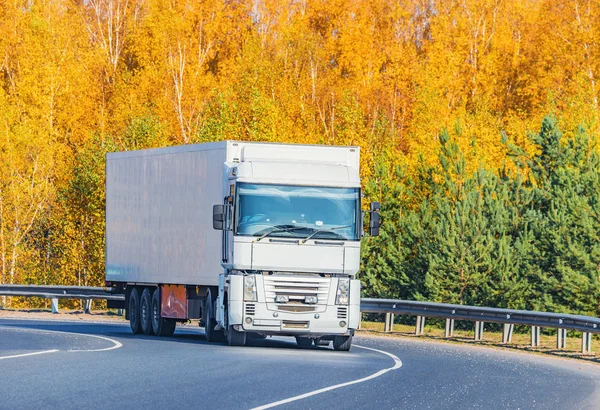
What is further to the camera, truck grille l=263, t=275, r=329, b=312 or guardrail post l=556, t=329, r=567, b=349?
guardrail post l=556, t=329, r=567, b=349

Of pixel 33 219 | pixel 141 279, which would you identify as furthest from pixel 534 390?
pixel 33 219

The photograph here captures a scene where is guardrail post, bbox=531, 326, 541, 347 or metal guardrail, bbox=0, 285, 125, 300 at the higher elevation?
metal guardrail, bbox=0, 285, 125, 300

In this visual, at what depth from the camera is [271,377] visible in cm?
1634

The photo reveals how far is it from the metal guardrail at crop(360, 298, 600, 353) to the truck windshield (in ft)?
16.1

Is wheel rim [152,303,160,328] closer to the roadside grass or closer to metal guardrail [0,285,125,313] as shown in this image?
the roadside grass

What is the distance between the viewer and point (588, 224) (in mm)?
44188

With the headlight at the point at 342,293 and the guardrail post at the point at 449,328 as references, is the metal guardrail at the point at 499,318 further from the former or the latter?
the headlight at the point at 342,293

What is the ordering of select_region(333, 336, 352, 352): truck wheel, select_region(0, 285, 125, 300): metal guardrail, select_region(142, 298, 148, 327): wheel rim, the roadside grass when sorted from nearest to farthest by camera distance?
select_region(333, 336, 352, 352): truck wheel
the roadside grass
select_region(142, 298, 148, 327): wheel rim
select_region(0, 285, 125, 300): metal guardrail

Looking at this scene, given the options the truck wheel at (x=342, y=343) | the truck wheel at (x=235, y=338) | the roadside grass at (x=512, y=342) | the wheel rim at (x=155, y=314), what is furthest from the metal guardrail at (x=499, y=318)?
the wheel rim at (x=155, y=314)

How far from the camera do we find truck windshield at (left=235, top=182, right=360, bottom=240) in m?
22.4

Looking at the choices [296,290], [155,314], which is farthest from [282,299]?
[155,314]

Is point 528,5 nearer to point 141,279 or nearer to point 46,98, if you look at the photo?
point 46,98

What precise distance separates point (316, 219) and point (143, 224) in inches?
232

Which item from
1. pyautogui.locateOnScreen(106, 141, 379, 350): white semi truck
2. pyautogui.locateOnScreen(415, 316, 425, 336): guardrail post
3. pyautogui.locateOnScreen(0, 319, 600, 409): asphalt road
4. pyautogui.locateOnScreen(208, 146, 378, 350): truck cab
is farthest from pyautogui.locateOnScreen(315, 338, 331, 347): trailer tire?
pyautogui.locateOnScreen(415, 316, 425, 336): guardrail post
